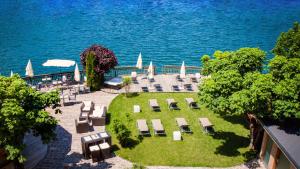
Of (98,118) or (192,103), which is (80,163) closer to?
(98,118)

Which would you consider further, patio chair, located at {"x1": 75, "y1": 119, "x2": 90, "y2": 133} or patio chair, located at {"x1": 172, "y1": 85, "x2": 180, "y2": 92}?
patio chair, located at {"x1": 172, "y1": 85, "x2": 180, "y2": 92}

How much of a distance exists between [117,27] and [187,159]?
45.4 meters

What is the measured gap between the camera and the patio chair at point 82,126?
24.8 metres

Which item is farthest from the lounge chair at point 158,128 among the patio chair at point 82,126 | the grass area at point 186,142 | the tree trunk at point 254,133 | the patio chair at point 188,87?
the patio chair at point 188,87

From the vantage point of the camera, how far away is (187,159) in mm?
22266

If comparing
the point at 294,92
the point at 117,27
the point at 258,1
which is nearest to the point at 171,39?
the point at 117,27

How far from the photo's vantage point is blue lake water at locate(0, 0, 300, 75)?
50.8 m

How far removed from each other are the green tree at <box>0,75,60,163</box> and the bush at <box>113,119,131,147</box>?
17.9ft

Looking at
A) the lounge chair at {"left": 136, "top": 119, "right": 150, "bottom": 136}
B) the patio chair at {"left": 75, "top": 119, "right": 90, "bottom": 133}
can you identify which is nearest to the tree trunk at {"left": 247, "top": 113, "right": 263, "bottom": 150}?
the lounge chair at {"left": 136, "top": 119, "right": 150, "bottom": 136}

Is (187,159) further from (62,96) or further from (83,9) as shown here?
(83,9)

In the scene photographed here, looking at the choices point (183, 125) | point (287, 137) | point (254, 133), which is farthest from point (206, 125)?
point (287, 137)

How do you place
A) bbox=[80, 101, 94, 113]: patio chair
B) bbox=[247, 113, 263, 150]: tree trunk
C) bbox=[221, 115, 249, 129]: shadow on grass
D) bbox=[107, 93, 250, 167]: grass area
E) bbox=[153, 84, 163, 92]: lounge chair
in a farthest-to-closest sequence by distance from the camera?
bbox=[153, 84, 163, 92]: lounge chair
bbox=[221, 115, 249, 129]: shadow on grass
bbox=[80, 101, 94, 113]: patio chair
bbox=[247, 113, 263, 150]: tree trunk
bbox=[107, 93, 250, 167]: grass area

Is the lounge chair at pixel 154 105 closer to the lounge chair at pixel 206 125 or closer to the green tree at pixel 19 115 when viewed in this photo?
the lounge chair at pixel 206 125

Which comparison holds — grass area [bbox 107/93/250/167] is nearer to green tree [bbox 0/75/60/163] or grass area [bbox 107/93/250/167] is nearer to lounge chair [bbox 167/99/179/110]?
lounge chair [bbox 167/99/179/110]
